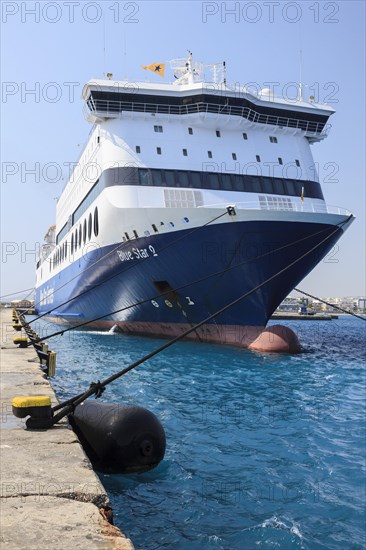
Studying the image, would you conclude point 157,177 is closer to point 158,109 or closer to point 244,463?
point 158,109

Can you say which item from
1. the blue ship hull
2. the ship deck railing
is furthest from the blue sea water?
the ship deck railing

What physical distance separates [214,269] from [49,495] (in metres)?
15.6

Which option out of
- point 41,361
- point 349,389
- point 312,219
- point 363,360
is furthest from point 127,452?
point 363,360

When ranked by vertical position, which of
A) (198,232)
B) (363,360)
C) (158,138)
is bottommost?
(363,360)

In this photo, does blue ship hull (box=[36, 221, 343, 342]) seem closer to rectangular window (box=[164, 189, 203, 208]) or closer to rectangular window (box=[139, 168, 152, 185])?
rectangular window (box=[164, 189, 203, 208])

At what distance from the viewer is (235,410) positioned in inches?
414

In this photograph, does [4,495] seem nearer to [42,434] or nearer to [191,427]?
[42,434]

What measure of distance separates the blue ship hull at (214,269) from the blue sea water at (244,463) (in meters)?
4.29

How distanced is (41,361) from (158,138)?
1447 cm

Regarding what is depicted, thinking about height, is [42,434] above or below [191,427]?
above

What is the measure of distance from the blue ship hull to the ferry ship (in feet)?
0.17

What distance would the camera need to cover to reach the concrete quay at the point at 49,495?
3143 mm

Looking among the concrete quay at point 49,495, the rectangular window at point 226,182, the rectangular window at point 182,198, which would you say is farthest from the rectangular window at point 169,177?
the concrete quay at point 49,495

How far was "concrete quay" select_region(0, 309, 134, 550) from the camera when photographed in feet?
10.3
